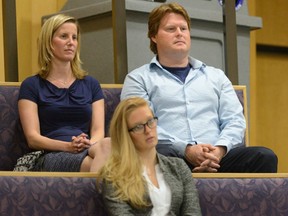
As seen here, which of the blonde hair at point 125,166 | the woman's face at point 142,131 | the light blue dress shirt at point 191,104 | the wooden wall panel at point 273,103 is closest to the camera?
the blonde hair at point 125,166

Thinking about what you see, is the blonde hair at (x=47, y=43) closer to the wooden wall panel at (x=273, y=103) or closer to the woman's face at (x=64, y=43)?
the woman's face at (x=64, y=43)

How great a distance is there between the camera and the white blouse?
1.92 metres

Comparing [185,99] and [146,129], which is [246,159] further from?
[146,129]

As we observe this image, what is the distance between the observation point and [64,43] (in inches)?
96.1

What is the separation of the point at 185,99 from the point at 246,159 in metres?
0.28

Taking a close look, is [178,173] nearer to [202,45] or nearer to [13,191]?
[13,191]

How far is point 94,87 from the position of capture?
2473 mm

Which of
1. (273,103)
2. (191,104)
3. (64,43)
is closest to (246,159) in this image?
(191,104)

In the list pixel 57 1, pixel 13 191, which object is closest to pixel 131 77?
pixel 13 191

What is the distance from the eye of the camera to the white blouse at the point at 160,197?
1923 mm

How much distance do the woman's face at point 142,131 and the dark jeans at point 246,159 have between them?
31 cm

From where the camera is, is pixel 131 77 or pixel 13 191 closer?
pixel 13 191

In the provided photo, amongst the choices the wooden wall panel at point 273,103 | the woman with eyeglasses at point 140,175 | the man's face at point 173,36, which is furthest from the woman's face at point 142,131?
the wooden wall panel at point 273,103

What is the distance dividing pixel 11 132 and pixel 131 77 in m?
0.39
